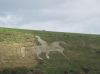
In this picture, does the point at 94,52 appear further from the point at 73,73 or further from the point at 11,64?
the point at 11,64

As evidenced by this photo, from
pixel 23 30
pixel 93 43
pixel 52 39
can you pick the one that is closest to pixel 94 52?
pixel 93 43

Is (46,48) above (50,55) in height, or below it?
above

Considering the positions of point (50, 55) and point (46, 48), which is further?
point (46, 48)

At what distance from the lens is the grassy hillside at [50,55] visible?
66.2ft

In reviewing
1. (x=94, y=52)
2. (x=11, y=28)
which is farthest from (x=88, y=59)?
(x=11, y=28)

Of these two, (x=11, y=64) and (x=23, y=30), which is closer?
(x=11, y=64)

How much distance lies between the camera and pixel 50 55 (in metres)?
21.0

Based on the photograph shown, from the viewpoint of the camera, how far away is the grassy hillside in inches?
795

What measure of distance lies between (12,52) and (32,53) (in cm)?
96

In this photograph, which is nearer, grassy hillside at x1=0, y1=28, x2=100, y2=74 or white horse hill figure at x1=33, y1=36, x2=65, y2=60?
grassy hillside at x1=0, y1=28, x2=100, y2=74

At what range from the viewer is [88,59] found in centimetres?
2136

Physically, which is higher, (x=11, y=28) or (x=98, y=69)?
(x=11, y=28)

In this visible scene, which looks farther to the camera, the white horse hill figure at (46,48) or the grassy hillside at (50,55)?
the white horse hill figure at (46,48)

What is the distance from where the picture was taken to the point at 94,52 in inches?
865
